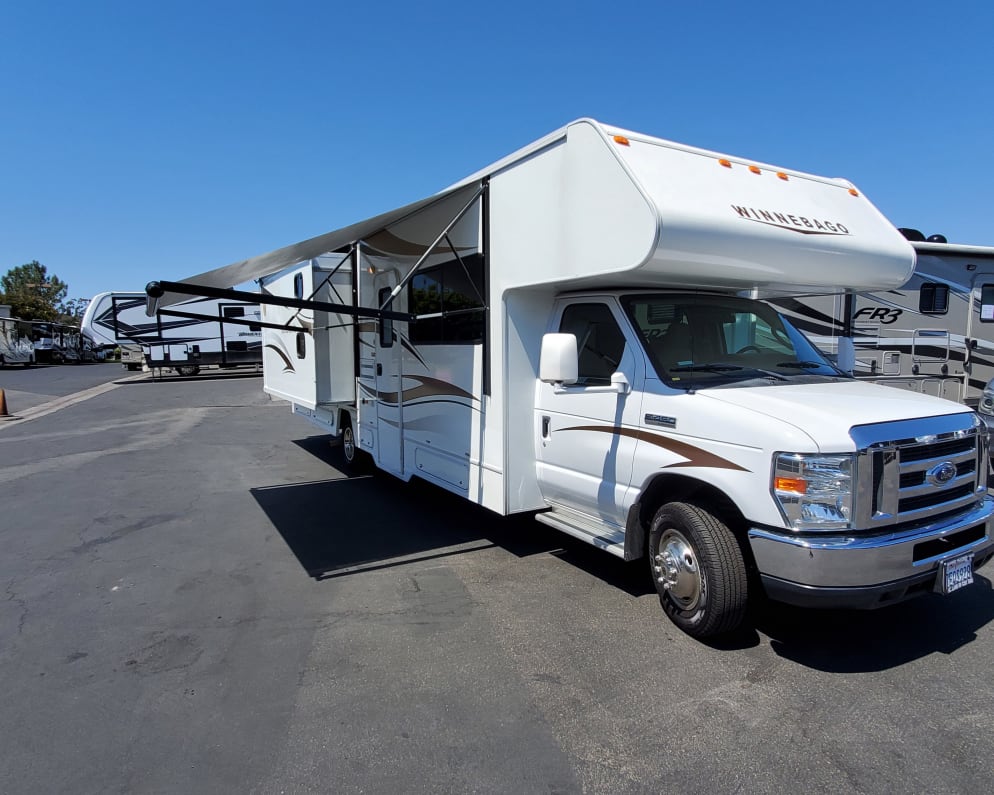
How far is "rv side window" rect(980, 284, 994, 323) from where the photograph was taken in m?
9.11

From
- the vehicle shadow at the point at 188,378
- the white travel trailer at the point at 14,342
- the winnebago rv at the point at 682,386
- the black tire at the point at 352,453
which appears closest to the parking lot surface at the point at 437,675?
the winnebago rv at the point at 682,386

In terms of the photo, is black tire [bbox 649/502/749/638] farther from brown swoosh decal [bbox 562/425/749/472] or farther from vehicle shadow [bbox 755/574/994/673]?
vehicle shadow [bbox 755/574/994/673]

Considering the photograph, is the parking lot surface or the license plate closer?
the parking lot surface


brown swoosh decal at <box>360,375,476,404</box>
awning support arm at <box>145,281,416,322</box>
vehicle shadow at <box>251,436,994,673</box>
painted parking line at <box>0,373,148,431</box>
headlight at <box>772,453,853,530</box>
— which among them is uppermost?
awning support arm at <box>145,281,416,322</box>

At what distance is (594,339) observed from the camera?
4590mm

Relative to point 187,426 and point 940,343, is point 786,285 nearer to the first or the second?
point 940,343

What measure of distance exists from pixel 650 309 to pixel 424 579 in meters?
2.60

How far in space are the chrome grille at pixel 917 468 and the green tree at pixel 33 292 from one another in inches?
2552

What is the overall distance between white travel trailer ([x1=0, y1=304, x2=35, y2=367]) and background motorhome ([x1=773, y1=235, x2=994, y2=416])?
4104 centimetres

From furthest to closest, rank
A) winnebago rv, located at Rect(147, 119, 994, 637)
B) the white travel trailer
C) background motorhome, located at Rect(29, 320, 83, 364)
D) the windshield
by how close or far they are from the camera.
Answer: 1. background motorhome, located at Rect(29, 320, 83, 364)
2. the white travel trailer
3. the windshield
4. winnebago rv, located at Rect(147, 119, 994, 637)

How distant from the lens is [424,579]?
16.0ft

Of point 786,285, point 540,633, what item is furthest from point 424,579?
point 786,285

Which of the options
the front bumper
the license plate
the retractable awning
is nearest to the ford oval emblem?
the front bumper

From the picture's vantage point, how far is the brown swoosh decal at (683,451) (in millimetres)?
3510
